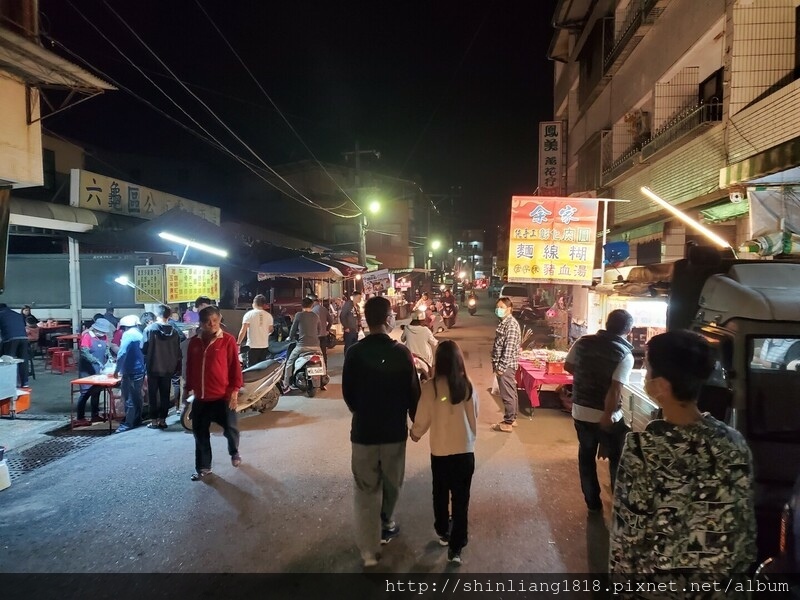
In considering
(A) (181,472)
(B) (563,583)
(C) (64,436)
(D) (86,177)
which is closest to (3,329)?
(C) (64,436)

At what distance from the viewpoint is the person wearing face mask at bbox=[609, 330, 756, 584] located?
2.07m

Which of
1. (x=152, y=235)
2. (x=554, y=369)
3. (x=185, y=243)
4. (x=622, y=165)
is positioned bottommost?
(x=554, y=369)

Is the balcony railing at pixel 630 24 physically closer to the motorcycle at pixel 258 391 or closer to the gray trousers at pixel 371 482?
the motorcycle at pixel 258 391

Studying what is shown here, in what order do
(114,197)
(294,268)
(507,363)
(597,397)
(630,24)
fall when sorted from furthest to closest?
(294,268)
(114,197)
(630,24)
(507,363)
(597,397)

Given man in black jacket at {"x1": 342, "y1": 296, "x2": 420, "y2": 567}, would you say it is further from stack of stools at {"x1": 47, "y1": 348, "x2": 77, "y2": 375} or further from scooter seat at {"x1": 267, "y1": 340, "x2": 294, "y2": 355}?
stack of stools at {"x1": 47, "y1": 348, "x2": 77, "y2": 375}

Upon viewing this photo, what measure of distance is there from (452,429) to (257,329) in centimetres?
681

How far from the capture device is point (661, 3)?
34.8ft

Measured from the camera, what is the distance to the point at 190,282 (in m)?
11.6

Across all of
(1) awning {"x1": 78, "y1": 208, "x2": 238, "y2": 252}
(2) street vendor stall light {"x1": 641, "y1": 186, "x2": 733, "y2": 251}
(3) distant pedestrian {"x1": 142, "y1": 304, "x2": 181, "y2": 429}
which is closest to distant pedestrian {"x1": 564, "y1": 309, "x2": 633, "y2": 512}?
(2) street vendor stall light {"x1": 641, "y1": 186, "x2": 733, "y2": 251}

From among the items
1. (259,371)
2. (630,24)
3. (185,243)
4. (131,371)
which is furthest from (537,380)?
(630,24)

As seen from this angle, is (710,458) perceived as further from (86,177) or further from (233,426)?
(86,177)

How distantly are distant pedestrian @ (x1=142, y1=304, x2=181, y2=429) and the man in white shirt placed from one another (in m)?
1.72

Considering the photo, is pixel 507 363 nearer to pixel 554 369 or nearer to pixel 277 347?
pixel 554 369

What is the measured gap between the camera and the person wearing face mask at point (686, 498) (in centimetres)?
207
